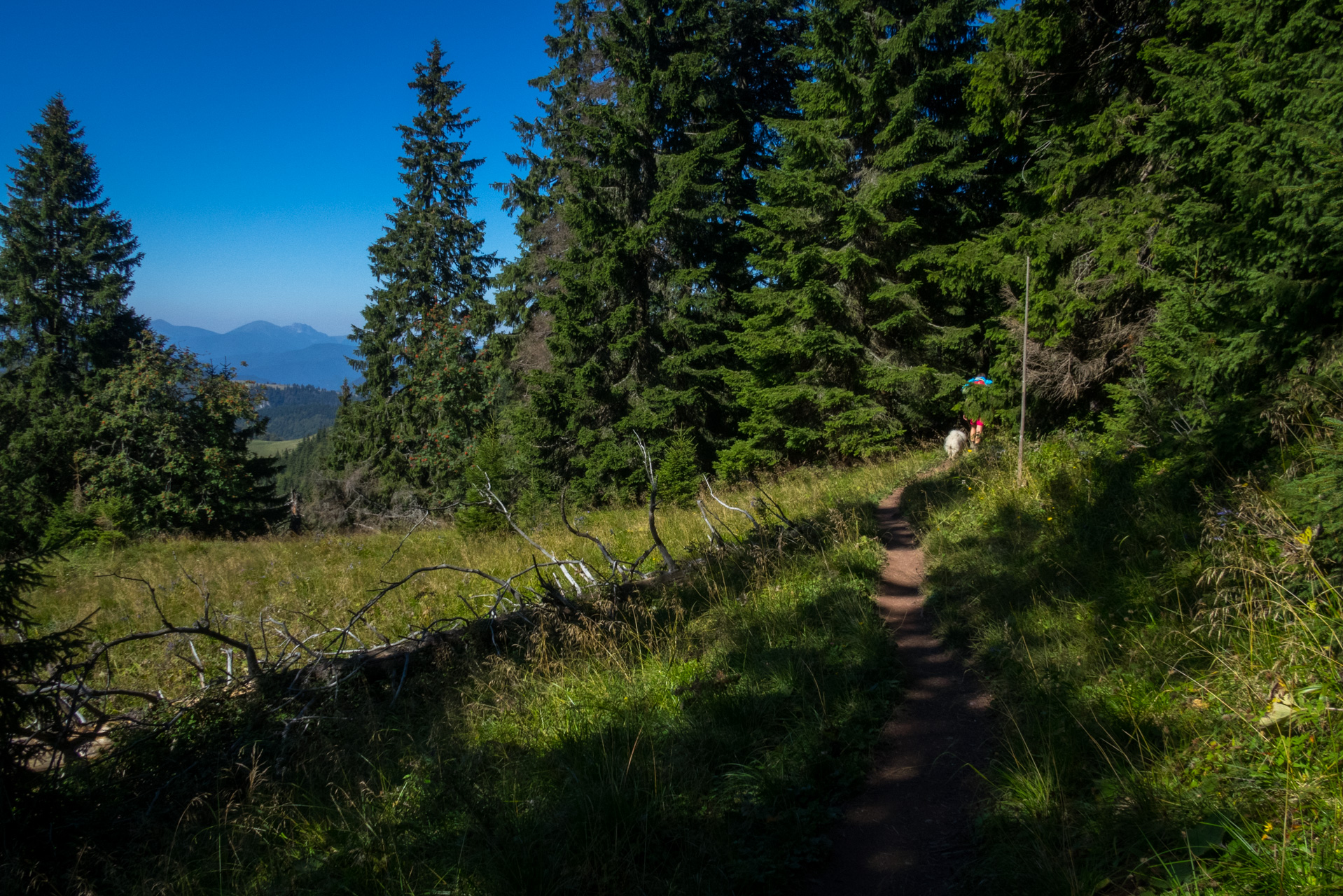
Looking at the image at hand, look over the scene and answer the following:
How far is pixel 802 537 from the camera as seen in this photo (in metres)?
6.88

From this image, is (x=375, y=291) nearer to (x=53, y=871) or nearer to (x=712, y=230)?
(x=712, y=230)

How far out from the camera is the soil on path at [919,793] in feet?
8.62

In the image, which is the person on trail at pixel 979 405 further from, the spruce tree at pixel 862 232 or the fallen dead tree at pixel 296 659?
the fallen dead tree at pixel 296 659

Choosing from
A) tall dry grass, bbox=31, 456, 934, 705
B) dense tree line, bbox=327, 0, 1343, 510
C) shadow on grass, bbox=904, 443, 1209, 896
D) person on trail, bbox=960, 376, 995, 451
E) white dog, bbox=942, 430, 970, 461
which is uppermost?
dense tree line, bbox=327, 0, 1343, 510

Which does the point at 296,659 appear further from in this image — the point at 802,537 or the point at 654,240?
the point at 654,240

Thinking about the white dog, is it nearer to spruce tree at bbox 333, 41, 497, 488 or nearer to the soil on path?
the soil on path

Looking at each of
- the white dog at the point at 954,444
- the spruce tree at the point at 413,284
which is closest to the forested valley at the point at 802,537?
the white dog at the point at 954,444

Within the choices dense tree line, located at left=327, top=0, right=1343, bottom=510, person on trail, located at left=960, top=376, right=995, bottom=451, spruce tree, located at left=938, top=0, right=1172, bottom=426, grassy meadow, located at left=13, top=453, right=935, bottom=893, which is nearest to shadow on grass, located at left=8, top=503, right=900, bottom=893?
grassy meadow, located at left=13, top=453, right=935, bottom=893

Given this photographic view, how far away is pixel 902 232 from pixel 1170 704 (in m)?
13.1

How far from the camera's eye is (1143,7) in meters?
9.03

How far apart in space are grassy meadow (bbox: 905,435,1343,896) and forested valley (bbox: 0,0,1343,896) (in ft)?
0.08

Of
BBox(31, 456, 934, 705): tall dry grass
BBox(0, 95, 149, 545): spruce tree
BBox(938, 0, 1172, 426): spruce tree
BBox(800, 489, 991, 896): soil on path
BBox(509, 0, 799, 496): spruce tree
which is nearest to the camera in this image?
BBox(800, 489, 991, 896): soil on path

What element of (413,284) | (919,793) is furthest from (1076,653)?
(413,284)

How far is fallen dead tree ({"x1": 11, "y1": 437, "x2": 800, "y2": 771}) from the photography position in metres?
3.51
